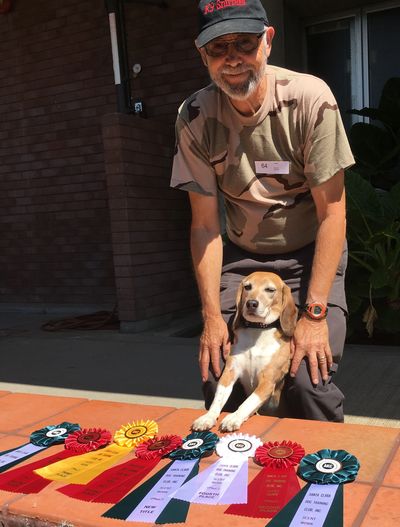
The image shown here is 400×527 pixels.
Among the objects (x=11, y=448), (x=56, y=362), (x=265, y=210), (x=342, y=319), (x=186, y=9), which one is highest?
(x=186, y=9)

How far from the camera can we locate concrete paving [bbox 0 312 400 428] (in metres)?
3.59

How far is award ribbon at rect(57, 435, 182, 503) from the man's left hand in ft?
1.95

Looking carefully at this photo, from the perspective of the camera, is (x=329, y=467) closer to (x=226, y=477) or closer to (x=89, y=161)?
(x=226, y=477)

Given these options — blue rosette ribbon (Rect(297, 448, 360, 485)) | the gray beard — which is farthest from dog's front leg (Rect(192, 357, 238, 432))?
the gray beard

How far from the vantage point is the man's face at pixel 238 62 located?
214 cm

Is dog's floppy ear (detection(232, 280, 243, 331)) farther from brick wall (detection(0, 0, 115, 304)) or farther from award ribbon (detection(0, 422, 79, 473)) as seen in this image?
brick wall (detection(0, 0, 115, 304))

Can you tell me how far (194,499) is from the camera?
1.69 m

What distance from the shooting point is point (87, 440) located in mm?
2139

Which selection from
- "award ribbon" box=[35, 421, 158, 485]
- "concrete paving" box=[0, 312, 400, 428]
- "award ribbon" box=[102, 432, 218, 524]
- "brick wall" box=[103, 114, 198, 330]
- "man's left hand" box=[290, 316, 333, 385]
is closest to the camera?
"award ribbon" box=[102, 432, 218, 524]

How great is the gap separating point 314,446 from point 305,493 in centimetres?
30

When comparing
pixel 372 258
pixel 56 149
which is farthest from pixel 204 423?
pixel 56 149

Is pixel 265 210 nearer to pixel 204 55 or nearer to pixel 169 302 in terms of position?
pixel 204 55

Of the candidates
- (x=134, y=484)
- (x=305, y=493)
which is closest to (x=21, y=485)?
(x=134, y=484)

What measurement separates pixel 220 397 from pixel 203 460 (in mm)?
355
